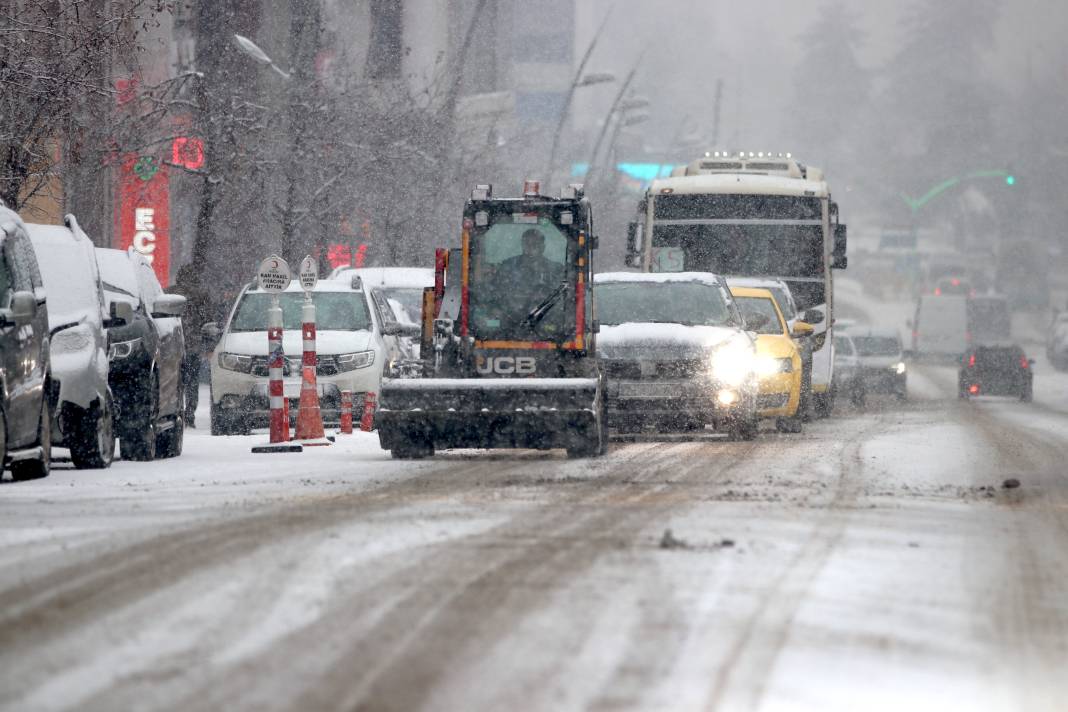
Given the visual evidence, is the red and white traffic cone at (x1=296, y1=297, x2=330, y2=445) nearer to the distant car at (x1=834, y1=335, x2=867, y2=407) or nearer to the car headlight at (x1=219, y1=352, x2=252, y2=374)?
the car headlight at (x1=219, y1=352, x2=252, y2=374)

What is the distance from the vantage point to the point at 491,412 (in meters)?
15.5

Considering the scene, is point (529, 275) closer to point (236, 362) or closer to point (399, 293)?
point (236, 362)

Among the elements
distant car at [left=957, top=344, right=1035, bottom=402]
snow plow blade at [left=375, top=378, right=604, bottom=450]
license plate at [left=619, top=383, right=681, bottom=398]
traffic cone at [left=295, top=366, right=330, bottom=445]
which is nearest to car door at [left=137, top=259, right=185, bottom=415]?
traffic cone at [left=295, top=366, right=330, bottom=445]

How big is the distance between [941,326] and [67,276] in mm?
58041

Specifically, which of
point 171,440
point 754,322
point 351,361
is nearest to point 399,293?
point 351,361

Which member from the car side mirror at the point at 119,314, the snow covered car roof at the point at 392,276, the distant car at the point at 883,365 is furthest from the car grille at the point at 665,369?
the distant car at the point at 883,365

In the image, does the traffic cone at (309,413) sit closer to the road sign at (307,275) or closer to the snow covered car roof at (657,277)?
the snow covered car roof at (657,277)

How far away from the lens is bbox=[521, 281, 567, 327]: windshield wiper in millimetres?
17016

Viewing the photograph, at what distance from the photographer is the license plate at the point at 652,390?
18453 millimetres

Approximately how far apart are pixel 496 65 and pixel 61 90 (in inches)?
2958

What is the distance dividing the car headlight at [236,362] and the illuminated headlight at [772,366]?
5809mm

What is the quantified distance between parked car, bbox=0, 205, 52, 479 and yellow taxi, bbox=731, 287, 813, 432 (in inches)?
415

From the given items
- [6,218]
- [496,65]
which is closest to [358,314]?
[6,218]

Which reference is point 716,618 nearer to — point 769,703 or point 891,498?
point 769,703
